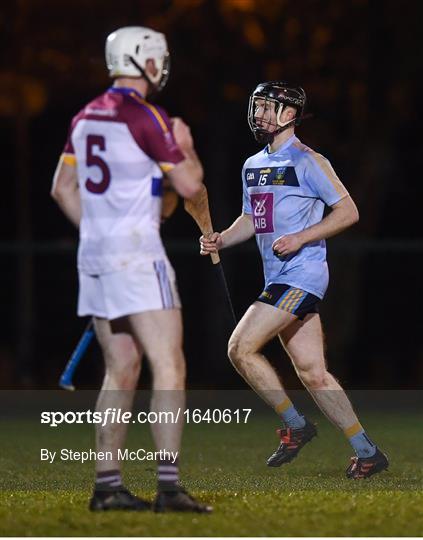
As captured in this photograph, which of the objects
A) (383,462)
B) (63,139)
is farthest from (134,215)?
(63,139)

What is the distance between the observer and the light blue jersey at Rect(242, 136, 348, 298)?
34.0ft

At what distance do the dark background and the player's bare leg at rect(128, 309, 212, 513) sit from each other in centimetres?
1141

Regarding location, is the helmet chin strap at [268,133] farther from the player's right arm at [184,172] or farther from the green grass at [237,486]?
the player's right arm at [184,172]

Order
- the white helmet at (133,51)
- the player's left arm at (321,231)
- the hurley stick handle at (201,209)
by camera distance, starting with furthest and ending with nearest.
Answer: the player's left arm at (321,231) → the hurley stick handle at (201,209) → the white helmet at (133,51)

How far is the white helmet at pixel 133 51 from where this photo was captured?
8164 mm

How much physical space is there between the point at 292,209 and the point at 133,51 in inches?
99.2

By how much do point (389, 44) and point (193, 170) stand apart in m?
12.9

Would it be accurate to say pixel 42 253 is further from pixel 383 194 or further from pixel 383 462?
pixel 383 462

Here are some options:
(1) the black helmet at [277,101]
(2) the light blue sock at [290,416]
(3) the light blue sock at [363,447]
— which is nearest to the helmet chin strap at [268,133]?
(1) the black helmet at [277,101]

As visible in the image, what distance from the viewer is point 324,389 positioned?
10.5 metres

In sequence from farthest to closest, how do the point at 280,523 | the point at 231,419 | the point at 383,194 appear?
1. the point at 383,194
2. the point at 231,419
3. the point at 280,523

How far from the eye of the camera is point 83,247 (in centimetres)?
829

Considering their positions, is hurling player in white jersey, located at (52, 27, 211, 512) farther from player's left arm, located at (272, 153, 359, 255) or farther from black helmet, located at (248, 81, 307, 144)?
black helmet, located at (248, 81, 307, 144)

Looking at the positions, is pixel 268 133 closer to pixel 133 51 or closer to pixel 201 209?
pixel 201 209
